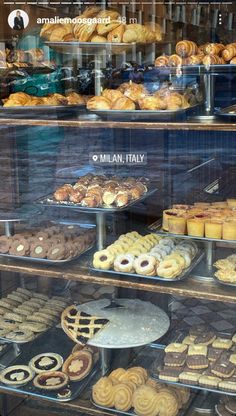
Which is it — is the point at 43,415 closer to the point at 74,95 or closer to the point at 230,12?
the point at 74,95

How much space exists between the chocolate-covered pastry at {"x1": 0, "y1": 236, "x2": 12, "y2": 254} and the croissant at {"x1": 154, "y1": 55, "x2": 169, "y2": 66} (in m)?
0.80

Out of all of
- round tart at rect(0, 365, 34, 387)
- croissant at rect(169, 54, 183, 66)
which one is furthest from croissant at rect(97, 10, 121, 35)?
round tart at rect(0, 365, 34, 387)

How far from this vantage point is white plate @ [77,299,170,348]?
2172mm

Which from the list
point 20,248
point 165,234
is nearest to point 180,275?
point 165,234

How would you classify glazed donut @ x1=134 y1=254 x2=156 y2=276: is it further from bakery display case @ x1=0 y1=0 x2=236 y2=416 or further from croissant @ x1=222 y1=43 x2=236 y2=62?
croissant @ x1=222 y1=43 x2=236 y2=62

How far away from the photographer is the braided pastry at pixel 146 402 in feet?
6.77

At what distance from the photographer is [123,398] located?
209 centimetres

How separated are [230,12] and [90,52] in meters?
0.48

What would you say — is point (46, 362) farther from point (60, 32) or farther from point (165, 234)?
point (60, 32)

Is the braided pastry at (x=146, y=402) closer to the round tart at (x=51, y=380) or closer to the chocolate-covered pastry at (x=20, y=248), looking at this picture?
the round tart at (x=51, y=380)

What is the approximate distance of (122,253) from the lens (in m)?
2.12

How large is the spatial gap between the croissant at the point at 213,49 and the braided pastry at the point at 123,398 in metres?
1.10

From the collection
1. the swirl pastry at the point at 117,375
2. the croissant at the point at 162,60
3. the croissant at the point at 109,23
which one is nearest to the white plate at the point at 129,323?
the swirl pastry at the point at 117,375

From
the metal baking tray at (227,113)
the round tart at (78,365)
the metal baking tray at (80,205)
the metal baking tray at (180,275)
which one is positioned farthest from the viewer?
the round tart at (78,365)
